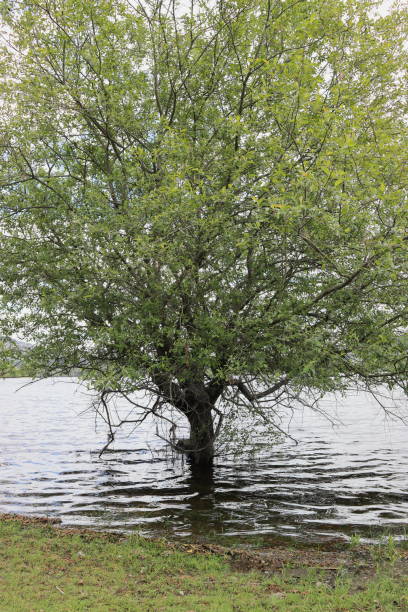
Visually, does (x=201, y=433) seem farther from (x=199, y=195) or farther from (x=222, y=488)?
(x=199, y=195)

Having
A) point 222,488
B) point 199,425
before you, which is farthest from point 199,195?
point 222,488

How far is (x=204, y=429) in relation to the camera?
16.2 metres

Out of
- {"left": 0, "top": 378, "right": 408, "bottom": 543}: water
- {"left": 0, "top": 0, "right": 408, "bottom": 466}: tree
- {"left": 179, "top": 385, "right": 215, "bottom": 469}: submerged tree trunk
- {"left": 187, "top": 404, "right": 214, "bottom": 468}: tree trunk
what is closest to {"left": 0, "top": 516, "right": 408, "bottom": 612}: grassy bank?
{"left": 0, "top": 378, "right": 408, "bottom": 543}: water

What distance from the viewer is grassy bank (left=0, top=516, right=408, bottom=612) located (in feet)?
24.0

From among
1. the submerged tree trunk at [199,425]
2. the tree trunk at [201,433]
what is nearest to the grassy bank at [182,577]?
the submerged tree trunk at [199,425]

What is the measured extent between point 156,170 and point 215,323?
441cm

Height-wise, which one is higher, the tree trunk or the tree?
the tree

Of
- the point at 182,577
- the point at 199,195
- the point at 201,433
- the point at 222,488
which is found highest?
the point at 199,195

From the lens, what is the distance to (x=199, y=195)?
34.7 ft

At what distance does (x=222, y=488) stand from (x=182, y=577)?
24.2 ft

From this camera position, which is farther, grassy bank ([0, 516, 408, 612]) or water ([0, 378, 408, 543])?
water ([0, 378, 408, 543])

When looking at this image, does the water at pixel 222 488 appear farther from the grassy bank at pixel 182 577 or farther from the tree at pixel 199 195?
the tree at pixel 199 195

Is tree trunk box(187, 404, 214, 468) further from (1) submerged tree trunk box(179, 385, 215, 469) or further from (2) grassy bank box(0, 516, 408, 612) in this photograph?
(2) grassy bank box(0, 516, 408, 612)

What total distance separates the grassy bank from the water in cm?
152
